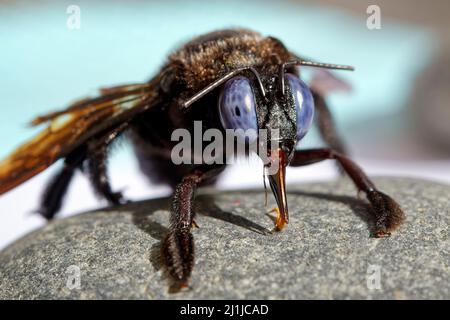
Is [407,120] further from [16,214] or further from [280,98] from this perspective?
[280,98]

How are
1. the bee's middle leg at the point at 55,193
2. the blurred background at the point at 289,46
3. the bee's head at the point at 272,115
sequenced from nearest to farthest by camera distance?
the bee's head at the point at 272,115
the bee's middle leg at the point at 55,193
the blurred background at the point at 289,46

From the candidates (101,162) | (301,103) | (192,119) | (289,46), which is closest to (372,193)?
(301,103)

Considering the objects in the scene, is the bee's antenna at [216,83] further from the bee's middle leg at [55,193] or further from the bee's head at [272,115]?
the bee's middle leg at [55,193]

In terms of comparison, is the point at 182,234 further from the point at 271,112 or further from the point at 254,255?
the point at 271,112

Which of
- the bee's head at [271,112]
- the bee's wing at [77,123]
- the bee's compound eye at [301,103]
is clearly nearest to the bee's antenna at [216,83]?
the bee's head at [271,112]

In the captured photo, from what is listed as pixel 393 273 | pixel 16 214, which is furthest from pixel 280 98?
pixel 16 214

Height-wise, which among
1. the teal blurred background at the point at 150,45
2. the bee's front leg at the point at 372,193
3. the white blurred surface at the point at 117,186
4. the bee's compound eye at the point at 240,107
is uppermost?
the bee's compound eye at the point at 240,107

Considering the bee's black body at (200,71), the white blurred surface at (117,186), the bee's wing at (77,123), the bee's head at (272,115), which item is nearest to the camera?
the bee's head at (272,115)
